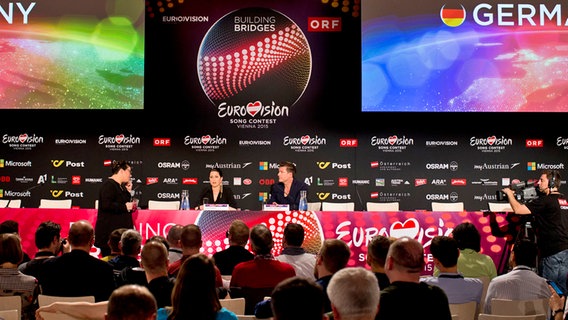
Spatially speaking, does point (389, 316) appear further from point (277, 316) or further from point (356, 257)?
point (356, 257)

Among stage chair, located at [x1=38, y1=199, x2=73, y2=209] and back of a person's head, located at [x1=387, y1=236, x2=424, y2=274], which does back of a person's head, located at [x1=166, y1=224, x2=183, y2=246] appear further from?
stage chair, located at [x1=38, y1=199, x2=73, y2=209]

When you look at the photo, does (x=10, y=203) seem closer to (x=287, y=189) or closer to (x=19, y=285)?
(x=287, y=189)

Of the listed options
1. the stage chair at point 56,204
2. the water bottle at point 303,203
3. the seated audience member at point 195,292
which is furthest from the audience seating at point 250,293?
the stage chair at point 56,204

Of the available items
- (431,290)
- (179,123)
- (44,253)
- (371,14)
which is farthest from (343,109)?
(431,290)

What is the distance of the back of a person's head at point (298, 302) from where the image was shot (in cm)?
236

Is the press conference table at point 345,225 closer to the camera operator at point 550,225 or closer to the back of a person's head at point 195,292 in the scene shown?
the camera operator at point 550,225

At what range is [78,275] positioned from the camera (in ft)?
14.7

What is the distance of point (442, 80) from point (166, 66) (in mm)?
4219

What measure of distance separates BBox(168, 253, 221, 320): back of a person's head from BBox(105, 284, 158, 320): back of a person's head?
34cm

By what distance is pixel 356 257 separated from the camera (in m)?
8.37

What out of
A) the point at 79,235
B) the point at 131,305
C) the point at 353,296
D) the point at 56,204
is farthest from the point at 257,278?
the point at 56,204

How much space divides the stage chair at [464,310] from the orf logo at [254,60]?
7174 mm

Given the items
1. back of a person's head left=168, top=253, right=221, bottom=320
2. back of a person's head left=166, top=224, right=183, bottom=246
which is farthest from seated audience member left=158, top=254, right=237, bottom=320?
back of a person's head left=166, top=224, right=183, bottom=246

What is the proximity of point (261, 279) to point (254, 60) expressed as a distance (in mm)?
6907
